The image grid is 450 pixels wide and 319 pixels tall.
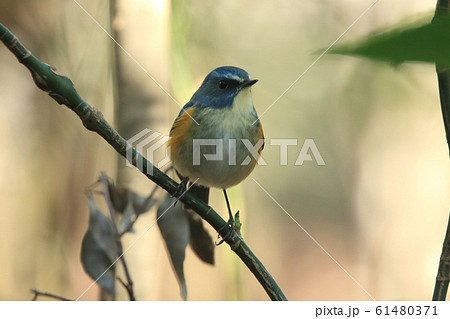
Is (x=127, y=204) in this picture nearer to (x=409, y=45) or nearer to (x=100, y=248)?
(x=100, y=248)

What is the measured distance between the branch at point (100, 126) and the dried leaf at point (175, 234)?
1.73 feet

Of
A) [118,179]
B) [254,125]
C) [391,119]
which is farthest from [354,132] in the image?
[118,179]

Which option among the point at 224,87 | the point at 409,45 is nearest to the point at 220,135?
the point at 224,87

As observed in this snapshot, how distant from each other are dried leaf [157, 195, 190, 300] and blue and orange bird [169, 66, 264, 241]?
44 centimetres

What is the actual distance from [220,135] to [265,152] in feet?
6.07

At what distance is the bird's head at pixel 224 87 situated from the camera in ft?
8.48

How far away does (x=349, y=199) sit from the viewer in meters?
4.48

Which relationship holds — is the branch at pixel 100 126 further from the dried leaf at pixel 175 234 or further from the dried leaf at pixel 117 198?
the dried leaf at pixel 117 198

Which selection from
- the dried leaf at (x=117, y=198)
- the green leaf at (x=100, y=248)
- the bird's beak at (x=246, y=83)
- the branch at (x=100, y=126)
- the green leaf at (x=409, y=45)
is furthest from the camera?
the bird's beak at (x=246, y=83)

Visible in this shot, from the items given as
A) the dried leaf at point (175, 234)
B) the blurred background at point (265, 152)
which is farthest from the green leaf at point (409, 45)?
the blurred background at point (265, 152)

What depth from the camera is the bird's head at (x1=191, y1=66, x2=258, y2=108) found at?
2.59m

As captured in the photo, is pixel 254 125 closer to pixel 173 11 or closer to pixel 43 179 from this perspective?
pixel 173 11

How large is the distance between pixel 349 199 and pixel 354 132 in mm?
604


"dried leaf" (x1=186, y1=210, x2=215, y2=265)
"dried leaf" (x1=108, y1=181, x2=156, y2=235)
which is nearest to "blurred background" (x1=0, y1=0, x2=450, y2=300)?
"dried leaf" (x1=108, y1=181, x2=156, y2=235)
